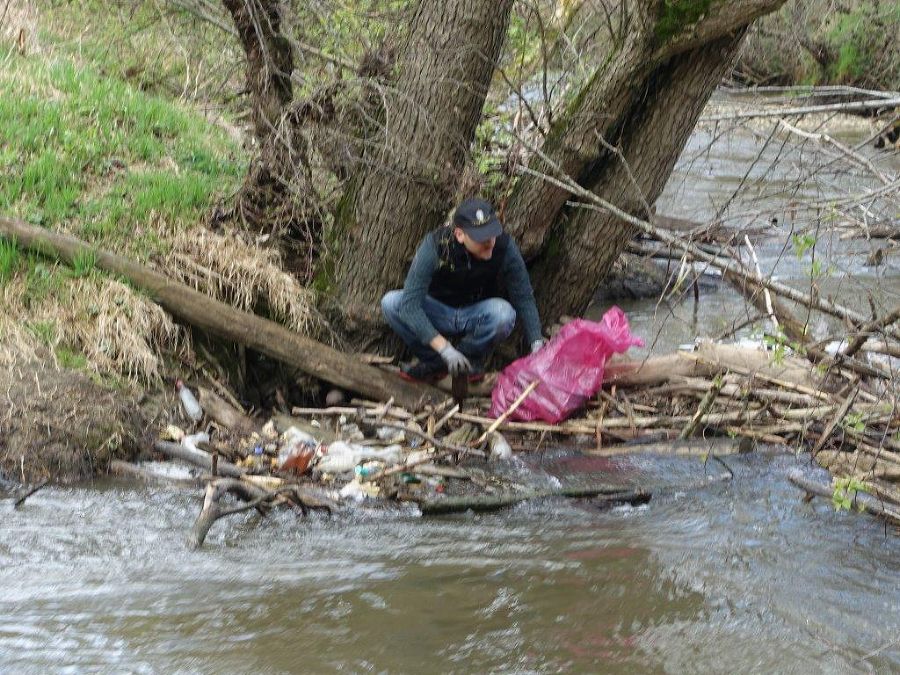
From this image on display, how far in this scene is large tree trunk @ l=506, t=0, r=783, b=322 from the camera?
5.86 metres

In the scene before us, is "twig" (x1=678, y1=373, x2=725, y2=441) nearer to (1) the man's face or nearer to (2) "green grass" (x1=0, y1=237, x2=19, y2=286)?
(1) the man's face

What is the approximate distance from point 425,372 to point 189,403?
1.47 metres

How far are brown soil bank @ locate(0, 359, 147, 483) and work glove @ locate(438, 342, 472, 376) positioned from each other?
1775 mm

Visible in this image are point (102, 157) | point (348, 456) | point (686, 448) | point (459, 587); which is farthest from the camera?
point (102, 157)

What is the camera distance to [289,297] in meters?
6.55

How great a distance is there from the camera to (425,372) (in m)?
6.49

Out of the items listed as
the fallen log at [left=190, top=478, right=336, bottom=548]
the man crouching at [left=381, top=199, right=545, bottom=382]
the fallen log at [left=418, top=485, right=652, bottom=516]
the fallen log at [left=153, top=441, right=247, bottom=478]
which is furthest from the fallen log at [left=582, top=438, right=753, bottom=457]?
the fallen log at [left=153, top=441, right=247, bottom=478]

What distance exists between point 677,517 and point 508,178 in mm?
2671

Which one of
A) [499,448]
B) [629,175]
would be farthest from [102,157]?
[629,175]

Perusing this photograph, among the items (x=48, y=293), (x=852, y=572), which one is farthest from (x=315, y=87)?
(x=852, y=572)

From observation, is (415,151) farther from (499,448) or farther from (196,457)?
(196,457)

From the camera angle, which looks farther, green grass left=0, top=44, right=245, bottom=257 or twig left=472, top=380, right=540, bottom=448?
green grass left=0, top=44, right=245, bottom=257

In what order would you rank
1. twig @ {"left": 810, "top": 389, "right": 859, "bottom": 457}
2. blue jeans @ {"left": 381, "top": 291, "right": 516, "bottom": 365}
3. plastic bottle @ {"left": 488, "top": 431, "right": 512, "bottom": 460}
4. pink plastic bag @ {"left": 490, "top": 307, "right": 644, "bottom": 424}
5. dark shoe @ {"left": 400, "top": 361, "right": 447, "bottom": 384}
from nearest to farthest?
twig @ {"left": 810, "top": 389, "right": 859, "bottom": 457} < plastic bottle @ {"left": 488, "top": 431, "right": 512, "bottom": 460} < pink plastic bag @ {"left": 490, "top": 307, "right": 644, "bottom": 424} < blue jeans @ {"left": 381, "top": 291, "right": 516, "bottom": 365} < dark shoe @ {"left": 400, "top": 361, "right": 447, "bottom": 384}

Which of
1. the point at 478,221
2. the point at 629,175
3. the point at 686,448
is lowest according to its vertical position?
the point at 686,448
